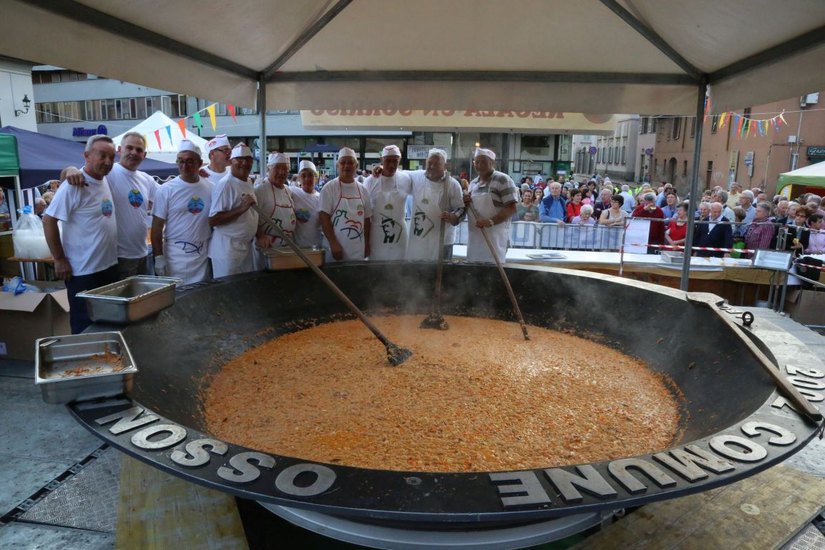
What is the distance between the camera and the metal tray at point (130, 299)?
2.46 meters

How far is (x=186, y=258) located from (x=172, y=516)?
2.10m

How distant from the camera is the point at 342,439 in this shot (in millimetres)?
2225

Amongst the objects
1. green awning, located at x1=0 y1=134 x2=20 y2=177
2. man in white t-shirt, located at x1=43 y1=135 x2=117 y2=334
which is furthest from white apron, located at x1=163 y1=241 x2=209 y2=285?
green awning, located at x1=0 y1=134 x2=20 y2=177

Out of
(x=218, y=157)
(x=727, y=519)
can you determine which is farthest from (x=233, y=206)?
(x=727, y=519)

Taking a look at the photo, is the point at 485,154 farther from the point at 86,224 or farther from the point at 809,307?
the point at 809,307

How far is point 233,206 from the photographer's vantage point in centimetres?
372

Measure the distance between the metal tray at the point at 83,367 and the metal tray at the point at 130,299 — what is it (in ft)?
1.10

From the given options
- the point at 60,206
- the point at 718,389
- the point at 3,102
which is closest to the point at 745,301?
the point at 718,389

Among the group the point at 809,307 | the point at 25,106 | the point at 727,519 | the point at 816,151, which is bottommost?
the point at 727,519

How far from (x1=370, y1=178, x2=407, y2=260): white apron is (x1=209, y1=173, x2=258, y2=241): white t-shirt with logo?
1.11 metres

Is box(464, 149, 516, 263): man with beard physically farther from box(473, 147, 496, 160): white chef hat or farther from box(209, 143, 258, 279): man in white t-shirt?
box(209, 143, 258, 279): man in white t-shirt

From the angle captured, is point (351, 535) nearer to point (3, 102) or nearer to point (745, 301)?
point (745, 301)

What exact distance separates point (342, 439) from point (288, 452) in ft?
0.73

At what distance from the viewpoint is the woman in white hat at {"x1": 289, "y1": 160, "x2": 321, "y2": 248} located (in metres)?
4.45
